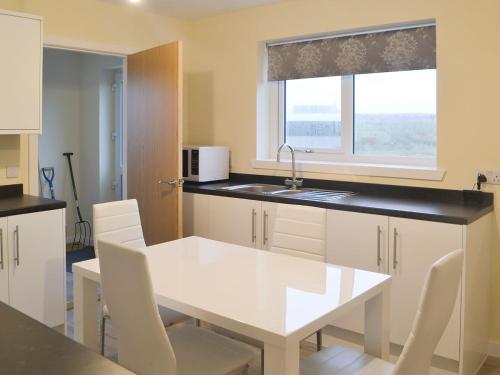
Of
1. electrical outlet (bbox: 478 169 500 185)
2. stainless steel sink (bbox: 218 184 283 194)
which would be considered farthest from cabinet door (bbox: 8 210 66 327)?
electrical outlet (bbox: 478 169 500 185)

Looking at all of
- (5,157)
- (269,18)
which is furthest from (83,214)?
(269,18)

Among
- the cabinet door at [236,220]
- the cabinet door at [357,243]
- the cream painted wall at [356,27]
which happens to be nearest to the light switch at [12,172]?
the cabinet door at [236,220]

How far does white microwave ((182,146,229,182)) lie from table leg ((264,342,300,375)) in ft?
8.48

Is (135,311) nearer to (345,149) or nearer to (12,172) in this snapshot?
(12,172)

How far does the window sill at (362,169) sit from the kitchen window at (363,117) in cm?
12

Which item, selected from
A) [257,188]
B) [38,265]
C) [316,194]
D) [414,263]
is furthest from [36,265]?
[414,263]

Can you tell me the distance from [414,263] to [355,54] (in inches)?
62.0

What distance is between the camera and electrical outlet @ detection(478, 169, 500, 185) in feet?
10.1

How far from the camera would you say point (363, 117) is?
151 inches

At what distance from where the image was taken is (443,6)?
3.22 metres

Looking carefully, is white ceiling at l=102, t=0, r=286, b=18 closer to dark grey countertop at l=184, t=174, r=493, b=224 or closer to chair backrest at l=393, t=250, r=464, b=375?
dark grey countertop at l=184, t=174, r=493, b=224

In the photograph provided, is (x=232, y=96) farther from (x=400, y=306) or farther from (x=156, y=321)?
(x=156, y=321)

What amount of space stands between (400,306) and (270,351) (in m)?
1.53

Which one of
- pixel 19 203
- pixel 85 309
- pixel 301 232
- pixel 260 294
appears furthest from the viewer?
pixel 19 203
